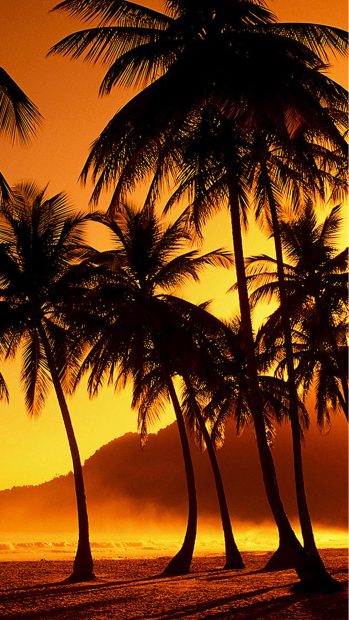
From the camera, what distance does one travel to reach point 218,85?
13258 millimetres

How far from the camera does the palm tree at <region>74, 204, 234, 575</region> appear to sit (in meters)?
21.9

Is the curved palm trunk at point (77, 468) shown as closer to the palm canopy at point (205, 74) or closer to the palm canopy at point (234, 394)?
the palm canopy at point (234, 394)

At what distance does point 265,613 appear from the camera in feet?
36.3

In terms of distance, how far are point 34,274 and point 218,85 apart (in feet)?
31.2

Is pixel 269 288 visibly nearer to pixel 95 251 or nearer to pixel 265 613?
pixel 95 251

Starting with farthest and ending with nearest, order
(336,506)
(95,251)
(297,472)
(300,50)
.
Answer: (336,506), (95,251), (297,472), (300,50)

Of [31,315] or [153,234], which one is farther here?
[153,234]

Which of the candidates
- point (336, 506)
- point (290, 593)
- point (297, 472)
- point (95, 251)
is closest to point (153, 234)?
point (95, 251)

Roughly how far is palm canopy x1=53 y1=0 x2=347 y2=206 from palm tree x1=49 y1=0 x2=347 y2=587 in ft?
0.06

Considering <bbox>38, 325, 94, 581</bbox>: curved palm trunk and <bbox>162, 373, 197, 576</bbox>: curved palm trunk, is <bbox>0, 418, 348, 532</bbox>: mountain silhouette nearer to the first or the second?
<bbox>162, 373, 197, 576</bbox>: curved palm trunk

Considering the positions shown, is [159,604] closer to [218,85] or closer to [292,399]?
[292,399]

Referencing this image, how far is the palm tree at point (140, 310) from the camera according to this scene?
21.9 metres

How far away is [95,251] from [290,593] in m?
12.5

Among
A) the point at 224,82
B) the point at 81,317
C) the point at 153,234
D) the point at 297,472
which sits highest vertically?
the point at 153,234
